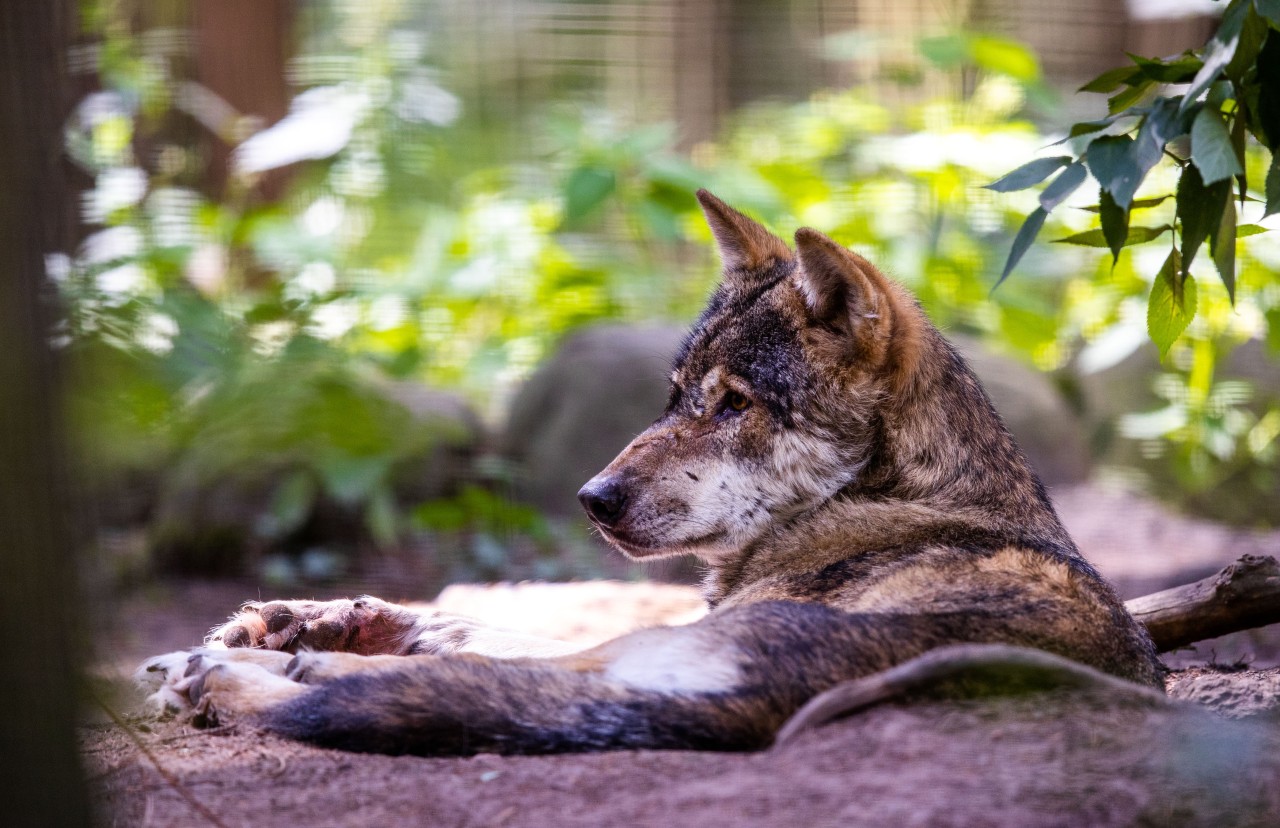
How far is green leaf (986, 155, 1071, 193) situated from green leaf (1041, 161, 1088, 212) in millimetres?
32

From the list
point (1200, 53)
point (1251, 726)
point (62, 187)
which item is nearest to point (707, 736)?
point (1251, 726)

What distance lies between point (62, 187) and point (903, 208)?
25.6 feet

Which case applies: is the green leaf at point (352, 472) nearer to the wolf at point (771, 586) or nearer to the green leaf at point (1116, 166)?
the wolf at point (771, 586)

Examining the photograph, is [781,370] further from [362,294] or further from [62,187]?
[362,294]

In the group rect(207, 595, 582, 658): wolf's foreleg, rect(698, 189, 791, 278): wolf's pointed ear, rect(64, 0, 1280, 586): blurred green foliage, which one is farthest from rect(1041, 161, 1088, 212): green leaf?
rect(64, 0, 1280, 586): blurred green foliage

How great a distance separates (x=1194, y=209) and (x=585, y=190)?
550 centimetres

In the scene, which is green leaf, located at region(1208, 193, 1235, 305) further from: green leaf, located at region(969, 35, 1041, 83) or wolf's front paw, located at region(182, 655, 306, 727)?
green leaf, located at region(969, 35, 1041, 83)

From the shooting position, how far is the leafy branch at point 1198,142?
2521mm

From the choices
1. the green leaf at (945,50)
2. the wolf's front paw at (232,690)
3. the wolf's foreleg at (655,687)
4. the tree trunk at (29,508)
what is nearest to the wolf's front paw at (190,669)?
the wolf's front paw at (232,690)

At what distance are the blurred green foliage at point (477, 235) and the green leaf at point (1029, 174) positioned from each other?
13.5ft

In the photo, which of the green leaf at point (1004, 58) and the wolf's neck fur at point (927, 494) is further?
the green leaf at point (1004, 58)

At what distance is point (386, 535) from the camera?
23.2 feet

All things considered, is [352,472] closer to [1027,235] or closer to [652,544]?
[652,544]

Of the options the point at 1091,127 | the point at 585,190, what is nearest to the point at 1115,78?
the point at 1091,127
